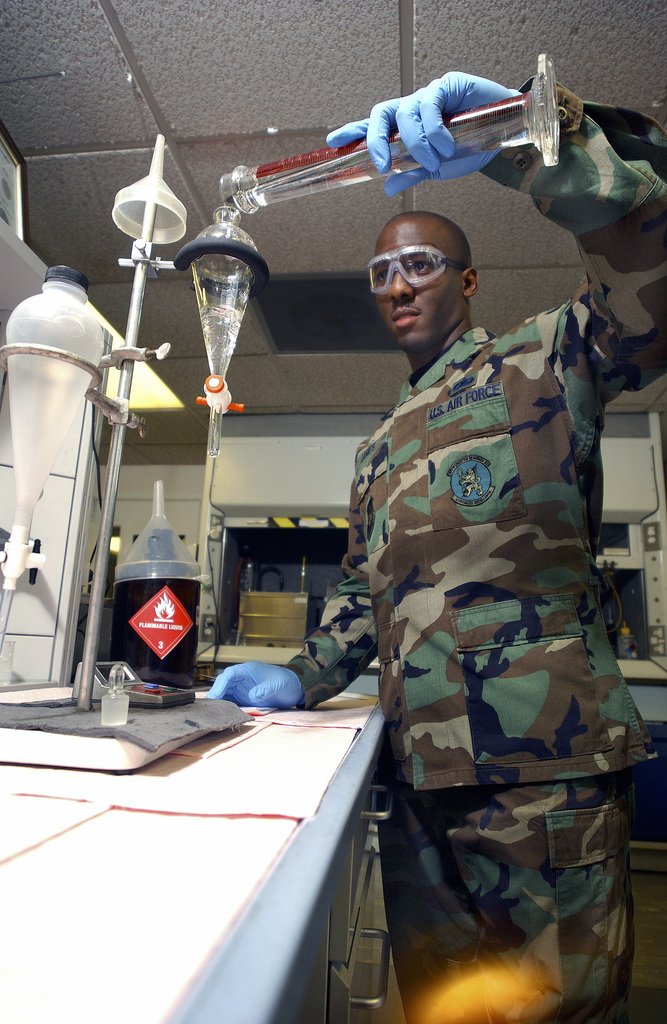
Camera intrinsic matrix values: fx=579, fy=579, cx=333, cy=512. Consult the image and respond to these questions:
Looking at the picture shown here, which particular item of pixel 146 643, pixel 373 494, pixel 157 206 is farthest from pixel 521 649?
pixel 157 206

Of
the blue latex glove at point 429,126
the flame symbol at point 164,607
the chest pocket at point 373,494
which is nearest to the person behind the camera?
the blue latex glove at point 429,126

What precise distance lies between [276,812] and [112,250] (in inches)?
99.3

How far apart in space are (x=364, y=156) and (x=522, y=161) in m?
0.21

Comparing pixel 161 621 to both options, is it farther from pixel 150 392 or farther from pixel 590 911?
pixel 150 392

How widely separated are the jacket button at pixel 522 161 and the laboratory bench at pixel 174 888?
0.72m

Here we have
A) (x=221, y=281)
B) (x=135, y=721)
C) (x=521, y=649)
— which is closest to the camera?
(x=135, y=721)

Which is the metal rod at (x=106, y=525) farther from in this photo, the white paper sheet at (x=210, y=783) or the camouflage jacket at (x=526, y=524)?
the camouflage jacket at (x=526, y=524)

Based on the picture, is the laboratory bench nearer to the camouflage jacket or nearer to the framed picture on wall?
the camouflage jacket

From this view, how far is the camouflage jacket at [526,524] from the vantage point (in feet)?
2.40

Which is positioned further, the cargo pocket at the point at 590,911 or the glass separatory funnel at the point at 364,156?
the cargo pocket at the point at 590,911

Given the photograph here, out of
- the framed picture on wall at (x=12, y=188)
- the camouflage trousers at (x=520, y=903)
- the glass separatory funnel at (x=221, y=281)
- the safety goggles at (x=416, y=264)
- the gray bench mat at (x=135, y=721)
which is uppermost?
the framed picture on wall at (x=12, y=188)

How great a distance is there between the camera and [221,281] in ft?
2.56

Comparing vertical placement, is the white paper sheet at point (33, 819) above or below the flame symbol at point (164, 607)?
below

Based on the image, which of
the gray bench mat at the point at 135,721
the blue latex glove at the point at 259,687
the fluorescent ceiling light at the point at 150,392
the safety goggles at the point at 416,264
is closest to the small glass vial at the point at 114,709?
the gray bench mat at the point at 135,721
